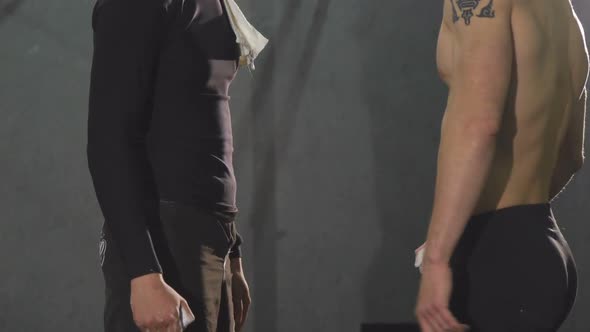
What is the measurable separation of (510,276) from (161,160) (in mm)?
616

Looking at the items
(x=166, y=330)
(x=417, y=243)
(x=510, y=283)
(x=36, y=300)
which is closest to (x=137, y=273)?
(x=166, y=330)

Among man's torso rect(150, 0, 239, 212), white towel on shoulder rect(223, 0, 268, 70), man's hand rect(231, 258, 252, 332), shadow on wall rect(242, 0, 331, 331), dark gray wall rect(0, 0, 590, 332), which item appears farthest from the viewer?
shadow on wall rect(242, 0, 331, 331)

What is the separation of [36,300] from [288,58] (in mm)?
1740

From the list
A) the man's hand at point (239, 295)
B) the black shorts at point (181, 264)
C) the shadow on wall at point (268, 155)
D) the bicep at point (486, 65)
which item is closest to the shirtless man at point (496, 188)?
the bicep at point (486, 65)

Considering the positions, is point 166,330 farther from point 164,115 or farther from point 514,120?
point 514,120

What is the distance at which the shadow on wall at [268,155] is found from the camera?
12.1 feet

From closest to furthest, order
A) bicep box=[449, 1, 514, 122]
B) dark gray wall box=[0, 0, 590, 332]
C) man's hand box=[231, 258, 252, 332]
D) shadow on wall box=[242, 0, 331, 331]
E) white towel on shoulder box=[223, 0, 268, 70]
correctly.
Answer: bicep box=[449, 1, 514, 122] < white towel on shoulder box=[223, 0, 268, 70] < man's hand box=[231, 258, 252, 332] < dark gray wall box=[0, 0, 590, 332] < shadow on wall box=[242, 0, 331, 331]

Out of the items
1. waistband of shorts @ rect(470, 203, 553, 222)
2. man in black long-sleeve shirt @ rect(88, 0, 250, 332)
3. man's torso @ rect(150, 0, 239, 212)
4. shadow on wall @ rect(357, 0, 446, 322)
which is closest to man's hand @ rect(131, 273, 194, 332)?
man in black long-sleeve shirt @ rect(88, 0, 250, 332)

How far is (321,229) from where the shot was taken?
3.77 meters

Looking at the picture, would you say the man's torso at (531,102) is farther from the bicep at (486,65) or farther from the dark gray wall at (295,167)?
the dark gray wall at (295,167)

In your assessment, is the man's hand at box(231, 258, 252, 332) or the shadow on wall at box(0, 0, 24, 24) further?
the shadow on wall at box(0, 0, 24, 24)

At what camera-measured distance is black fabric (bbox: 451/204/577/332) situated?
117 cm

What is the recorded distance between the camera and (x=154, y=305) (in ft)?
3.78

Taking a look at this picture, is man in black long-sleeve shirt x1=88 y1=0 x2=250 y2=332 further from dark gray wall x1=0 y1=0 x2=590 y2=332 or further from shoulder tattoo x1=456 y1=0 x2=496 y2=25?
dark gray wall x1=0 y1=0 x2=590 y2=332
